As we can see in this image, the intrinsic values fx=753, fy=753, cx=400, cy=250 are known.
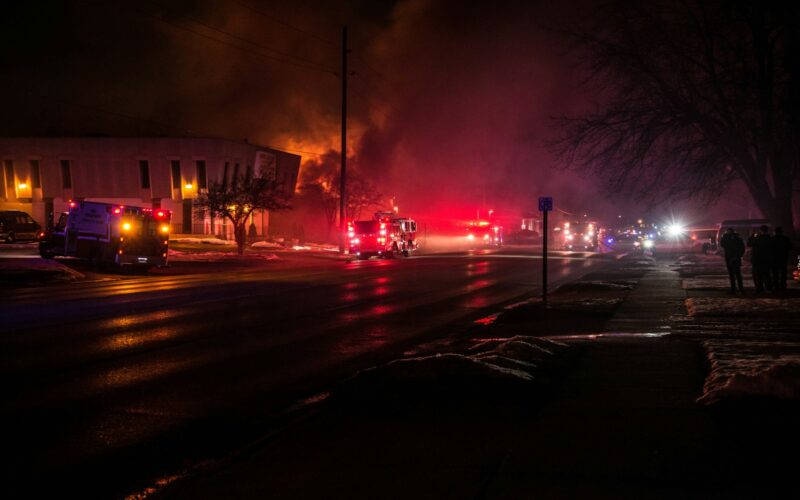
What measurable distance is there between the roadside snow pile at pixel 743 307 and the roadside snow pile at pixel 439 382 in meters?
7.26

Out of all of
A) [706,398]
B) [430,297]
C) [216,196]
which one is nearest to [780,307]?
[430,297]

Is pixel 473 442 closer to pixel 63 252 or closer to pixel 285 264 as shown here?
pixel 63 252

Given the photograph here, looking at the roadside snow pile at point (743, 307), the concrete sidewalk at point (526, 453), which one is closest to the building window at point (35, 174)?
the roadside snow pile at point (743, 307)

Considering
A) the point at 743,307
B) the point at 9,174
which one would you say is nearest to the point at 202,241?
the point at 9,174

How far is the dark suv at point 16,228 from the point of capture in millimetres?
43062

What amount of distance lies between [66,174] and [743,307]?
55829 millimetres

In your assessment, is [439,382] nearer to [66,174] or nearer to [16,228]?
[16,228]

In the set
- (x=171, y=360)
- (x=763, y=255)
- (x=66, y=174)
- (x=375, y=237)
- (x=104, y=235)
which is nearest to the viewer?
(x=171, y=360)

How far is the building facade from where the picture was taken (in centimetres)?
5812

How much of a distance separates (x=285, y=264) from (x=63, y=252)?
10.8 m

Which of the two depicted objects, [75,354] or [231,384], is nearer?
[231,384]

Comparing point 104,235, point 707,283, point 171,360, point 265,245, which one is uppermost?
point 104,235

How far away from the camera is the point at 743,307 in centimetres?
1459

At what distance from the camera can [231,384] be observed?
8047mm
